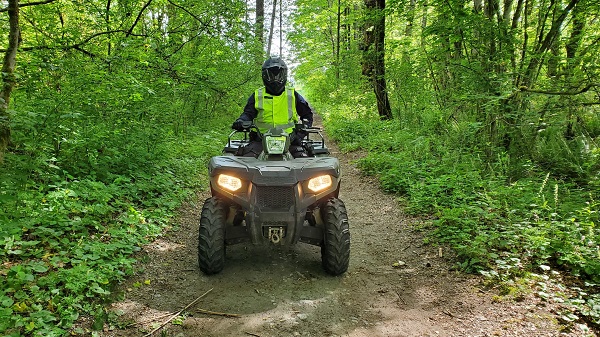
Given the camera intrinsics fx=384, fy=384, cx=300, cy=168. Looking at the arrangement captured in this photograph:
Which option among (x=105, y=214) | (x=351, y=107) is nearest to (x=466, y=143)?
(x=105, y=214)

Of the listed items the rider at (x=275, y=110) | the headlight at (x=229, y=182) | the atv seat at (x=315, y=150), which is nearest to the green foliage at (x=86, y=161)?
the headlight at (x=229, y=182)

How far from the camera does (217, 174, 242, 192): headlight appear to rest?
11.4ft

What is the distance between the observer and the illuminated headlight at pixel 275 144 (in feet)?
12.4

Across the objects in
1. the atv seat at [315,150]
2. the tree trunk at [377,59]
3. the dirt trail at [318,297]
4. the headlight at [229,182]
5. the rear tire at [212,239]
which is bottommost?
the dirt trail at [318,297]

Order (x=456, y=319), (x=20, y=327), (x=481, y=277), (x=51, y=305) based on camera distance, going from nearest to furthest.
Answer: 1. (x=20, y=327)
2. (x=51, y=305)
3. (x=456, y=319)
4. (x=481, y=277)

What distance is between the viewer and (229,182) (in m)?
3.51

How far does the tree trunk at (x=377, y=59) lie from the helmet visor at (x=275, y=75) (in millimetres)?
6629

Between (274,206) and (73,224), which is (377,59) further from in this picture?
(73,224)

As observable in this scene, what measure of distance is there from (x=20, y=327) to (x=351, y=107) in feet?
40.6

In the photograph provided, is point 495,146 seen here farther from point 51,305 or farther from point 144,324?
point 51,305

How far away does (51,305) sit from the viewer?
8.78ft

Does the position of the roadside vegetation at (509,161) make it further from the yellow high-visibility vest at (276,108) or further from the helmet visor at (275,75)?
the helmet visor at (275,75)

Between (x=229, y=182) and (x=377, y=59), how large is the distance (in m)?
8.63

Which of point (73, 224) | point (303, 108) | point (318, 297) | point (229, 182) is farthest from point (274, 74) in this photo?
point (73, 224)
